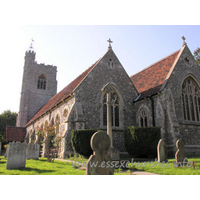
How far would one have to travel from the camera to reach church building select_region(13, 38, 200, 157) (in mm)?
14781

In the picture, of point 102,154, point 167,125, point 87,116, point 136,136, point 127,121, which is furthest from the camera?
point 127,121

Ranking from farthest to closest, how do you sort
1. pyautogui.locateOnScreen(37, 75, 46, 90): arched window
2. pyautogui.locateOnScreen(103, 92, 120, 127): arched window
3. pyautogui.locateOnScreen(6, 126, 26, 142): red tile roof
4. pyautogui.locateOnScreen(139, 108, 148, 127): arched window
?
pyautogui.locateOnScreen(37, 75, 46, 90): arched window
pyautogui.locateOnScreen(6, 126, 26, 142): red tile roof
pyautogui.locateOnScreen(139, 108, 148, 127): arched window
pyautogui.locateOnScreen(103, 92, 120, 127): arched window

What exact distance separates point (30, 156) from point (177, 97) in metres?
12.3

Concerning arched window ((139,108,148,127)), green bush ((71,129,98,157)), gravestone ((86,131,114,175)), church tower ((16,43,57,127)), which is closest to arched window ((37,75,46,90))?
church tower ((16,43,57,127))

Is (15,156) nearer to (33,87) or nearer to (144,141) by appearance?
(144,141)

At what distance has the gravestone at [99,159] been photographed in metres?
4.91

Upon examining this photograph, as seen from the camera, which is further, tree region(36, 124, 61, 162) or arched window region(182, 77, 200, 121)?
arched window region(182, 77, 200, 121)

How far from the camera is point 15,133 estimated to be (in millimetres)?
34531

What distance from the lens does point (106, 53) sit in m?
18.2

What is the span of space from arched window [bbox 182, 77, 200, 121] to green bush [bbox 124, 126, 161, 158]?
4774 mm

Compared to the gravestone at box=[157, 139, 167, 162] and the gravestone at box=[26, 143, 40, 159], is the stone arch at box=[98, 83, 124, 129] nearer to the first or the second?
the gravestone at box=[26, 143, 40, 159]

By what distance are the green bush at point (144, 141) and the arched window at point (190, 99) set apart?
4.77m

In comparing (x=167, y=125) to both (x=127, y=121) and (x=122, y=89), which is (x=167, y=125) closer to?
(x=127, y=121)

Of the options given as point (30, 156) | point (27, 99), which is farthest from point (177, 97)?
point (27, 99)
